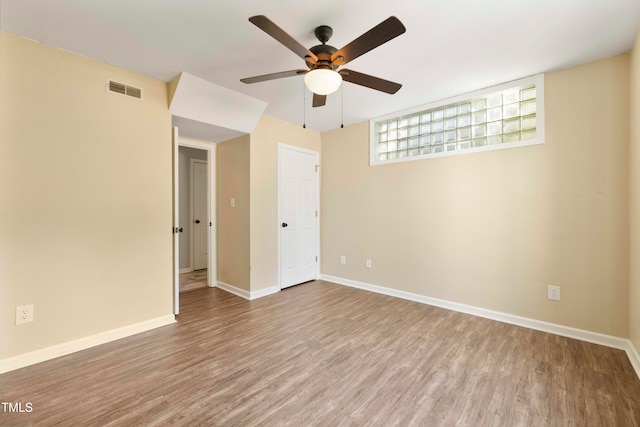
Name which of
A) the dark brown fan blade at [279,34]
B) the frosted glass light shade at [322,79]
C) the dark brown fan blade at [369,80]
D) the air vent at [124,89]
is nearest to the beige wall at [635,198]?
the dark brown fan blade at [369,80]

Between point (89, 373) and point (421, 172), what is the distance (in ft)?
12.4

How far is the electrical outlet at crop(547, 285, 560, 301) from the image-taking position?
2615 mm

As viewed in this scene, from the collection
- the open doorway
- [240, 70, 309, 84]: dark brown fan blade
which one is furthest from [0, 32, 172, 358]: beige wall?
the open doorway

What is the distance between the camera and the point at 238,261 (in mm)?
3832

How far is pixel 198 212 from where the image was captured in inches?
206

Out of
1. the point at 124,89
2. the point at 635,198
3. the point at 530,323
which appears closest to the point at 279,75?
the point at 124,89

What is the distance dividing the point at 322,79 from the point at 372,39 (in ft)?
1.27

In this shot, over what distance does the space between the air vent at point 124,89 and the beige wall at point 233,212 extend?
129 centimetres

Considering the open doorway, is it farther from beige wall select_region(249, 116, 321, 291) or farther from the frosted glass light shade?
the frosted glass light shade

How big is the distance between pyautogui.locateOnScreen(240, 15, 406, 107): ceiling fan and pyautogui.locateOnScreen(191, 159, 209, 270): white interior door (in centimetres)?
362

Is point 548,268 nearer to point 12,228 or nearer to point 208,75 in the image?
point 208,75

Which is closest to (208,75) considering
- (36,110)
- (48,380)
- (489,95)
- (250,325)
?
(36,110)

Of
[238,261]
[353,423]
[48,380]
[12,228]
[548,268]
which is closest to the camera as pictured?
[353,423]

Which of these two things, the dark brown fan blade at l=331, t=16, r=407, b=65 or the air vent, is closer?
the dark brown fan blade at l=331, t=16, r=407, b=65
